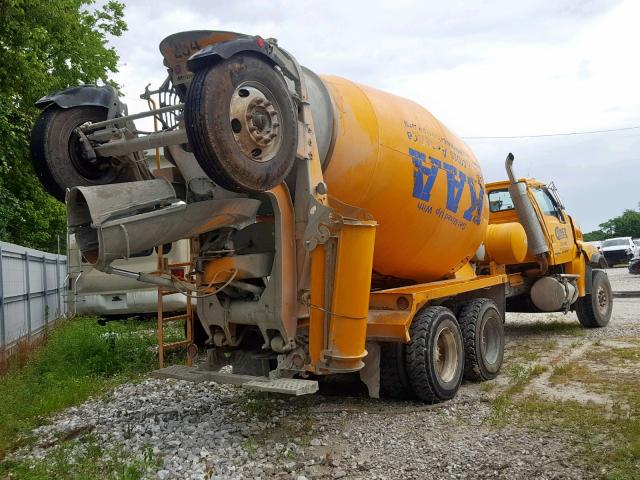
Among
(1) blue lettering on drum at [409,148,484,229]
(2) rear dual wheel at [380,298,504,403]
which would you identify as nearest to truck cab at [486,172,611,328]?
(1) blue lettering on drum at [409,148,484,229]

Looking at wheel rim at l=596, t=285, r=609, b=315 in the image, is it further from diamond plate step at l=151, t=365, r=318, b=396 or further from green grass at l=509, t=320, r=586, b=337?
diamond plate step at l=151, t=365, r=318, b=396

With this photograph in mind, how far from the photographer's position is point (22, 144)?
15.0 meters

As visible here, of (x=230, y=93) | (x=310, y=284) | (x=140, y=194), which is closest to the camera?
(x=230, y=93)

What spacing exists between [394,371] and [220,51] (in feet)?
11.4

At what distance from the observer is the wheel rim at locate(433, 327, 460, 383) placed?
6.40 m

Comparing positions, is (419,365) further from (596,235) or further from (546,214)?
(596,235)

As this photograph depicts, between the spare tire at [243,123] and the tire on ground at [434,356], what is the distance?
227 cm

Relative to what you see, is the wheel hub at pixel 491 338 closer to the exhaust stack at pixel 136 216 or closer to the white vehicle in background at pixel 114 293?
the exhaust stack at pixel 136 216

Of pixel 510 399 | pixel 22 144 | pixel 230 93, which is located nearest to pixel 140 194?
pixel 230 93

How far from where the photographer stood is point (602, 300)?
39.9ft

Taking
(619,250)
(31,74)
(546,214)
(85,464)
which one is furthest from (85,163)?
(619,250)

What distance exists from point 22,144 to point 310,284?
12.6 m

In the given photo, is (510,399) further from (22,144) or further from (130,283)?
(22,144)

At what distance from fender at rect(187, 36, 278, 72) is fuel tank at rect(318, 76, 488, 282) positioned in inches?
51.1
